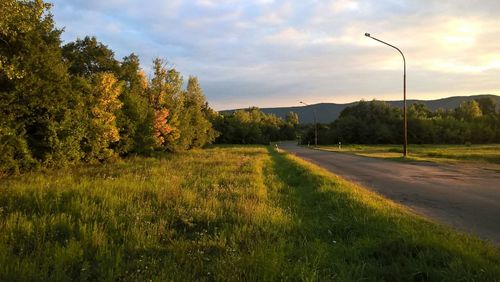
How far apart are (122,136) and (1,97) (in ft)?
53.1

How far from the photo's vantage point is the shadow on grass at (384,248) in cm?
555

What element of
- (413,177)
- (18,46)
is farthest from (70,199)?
(413,177)

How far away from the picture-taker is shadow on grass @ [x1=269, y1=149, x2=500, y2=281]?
18.2ft

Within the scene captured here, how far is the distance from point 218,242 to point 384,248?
8.84ft

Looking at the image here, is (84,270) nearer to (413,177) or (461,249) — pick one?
(461,249)

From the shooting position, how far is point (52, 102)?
20.9 m

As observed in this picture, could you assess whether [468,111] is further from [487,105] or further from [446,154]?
[446,154]

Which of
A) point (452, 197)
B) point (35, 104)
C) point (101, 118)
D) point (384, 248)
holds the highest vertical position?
point (35, 104)

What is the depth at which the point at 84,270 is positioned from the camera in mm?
5211

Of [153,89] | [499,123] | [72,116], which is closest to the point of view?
[72,116]

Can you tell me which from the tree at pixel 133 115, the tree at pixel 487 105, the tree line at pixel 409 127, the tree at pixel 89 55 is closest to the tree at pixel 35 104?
the tree at pixel 133 115

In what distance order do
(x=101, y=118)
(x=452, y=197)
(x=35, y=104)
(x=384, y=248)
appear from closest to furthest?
(x=384, y=248) → (x=452, y=197) → (x=35, y=104) → (x=101, y=118)

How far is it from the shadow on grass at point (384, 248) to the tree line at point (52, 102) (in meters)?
10.3

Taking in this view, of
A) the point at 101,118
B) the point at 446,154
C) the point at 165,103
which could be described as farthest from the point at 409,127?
the point at 101,118
